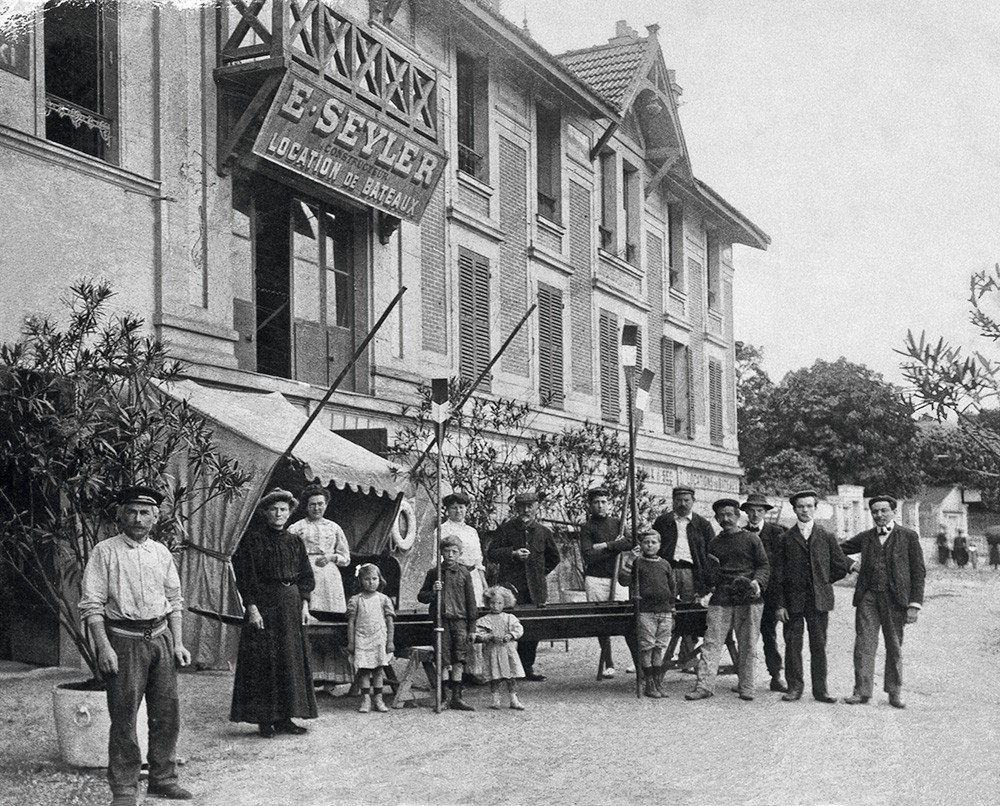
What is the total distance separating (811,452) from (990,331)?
128ft

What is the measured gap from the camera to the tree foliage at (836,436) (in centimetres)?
4647

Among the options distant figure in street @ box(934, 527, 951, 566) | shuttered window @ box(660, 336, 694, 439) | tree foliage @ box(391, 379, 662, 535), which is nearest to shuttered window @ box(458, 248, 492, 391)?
tree foliage @ box(391, 379, 662, 535)

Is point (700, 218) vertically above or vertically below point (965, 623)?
above

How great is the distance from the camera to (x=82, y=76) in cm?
1192

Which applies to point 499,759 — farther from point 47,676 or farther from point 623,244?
point 623,244

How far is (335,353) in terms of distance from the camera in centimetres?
1486

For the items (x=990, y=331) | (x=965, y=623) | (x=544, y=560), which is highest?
(x=990, y=331)

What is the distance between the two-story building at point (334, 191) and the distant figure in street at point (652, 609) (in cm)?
457

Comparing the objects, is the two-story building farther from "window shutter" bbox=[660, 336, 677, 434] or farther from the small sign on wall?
"window shutter" bbox=[660, 336, 677, 434]

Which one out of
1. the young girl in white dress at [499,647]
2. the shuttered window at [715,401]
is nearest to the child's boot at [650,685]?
the young girl in white dress at [499,647]

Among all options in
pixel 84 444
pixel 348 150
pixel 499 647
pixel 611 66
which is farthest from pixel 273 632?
pixel 611 66

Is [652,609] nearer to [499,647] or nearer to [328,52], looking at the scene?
[499,647]

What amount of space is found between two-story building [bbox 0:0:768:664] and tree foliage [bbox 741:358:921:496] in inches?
990

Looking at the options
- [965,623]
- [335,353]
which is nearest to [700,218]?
[965,623]
